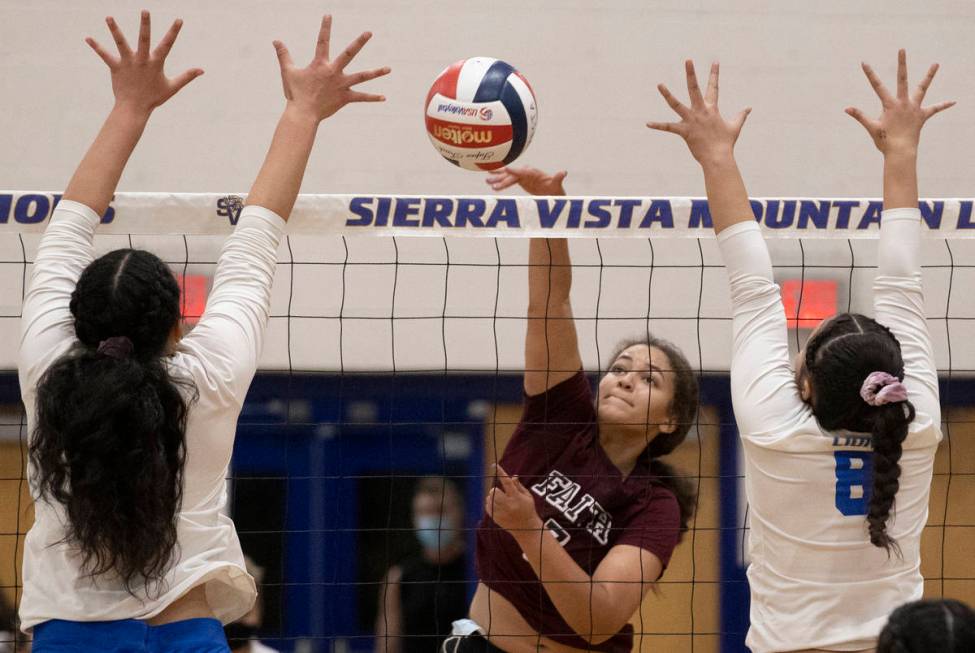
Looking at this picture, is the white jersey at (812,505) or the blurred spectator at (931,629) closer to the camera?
the blurred spectator at (931,629)

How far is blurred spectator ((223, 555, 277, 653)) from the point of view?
187 inches

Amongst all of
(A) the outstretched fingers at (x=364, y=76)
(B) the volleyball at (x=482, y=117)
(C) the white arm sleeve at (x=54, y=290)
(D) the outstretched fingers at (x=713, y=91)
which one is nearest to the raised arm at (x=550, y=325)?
(B) the volleyball at (x=482, y=117)

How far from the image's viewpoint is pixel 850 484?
235 centimetres

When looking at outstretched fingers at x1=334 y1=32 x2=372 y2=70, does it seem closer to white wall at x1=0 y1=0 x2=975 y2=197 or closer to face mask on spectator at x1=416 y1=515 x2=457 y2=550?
white wall at x1=0 y1=0 x2=975 y2=197

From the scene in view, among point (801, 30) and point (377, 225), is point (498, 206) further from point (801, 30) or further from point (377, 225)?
point (801, 30)

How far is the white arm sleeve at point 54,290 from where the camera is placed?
85.1 inches

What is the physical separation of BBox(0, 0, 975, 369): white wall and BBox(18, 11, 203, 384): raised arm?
11.0 feet

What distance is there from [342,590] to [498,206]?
11.1ft

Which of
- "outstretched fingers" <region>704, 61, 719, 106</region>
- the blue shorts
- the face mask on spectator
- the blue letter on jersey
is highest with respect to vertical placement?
"outstretched fingers" <region>704, 61, 719, 106</region>

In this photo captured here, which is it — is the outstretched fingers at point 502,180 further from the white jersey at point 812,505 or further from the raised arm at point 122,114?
the white jersey at point 812,505

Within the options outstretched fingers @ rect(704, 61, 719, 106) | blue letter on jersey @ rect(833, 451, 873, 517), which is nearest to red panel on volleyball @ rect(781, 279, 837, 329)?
outstretched fingers @ rect(704, 61, 719, 106)

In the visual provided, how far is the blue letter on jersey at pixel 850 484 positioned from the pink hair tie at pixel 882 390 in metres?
0.14

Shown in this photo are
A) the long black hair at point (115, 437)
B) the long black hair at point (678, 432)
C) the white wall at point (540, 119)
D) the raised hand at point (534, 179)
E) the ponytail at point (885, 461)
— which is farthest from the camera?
the white wall at point (540, 119)

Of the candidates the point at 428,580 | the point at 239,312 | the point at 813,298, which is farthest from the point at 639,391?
the point at 813,298
